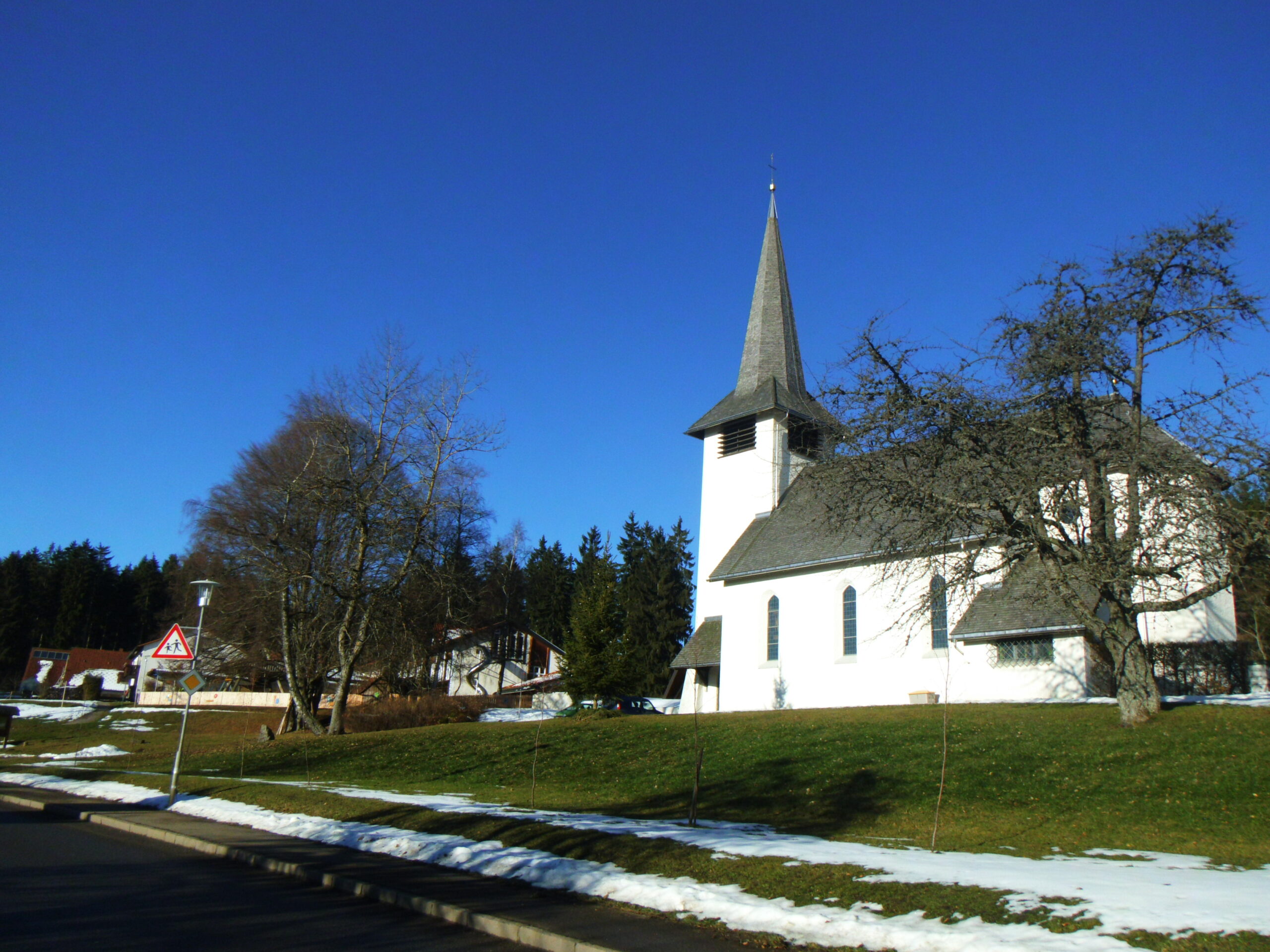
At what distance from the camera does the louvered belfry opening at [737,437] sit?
39.8 m

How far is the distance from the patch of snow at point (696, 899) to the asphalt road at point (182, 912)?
1530mm

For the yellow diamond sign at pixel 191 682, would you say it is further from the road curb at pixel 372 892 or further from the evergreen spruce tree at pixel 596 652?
the evergreen spruce tree at pixel 596 652

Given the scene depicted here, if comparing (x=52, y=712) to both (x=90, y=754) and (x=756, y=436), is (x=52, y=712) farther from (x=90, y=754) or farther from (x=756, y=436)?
(x=756, y=436)

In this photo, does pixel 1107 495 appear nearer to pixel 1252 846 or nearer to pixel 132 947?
pixel 1252 846

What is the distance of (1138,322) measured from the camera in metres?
17.2

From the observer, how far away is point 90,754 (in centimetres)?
3092

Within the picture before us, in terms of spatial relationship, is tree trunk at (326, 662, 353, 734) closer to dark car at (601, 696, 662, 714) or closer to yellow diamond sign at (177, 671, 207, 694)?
dark car at (601, 696, 662, 714)

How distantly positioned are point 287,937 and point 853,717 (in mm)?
18025

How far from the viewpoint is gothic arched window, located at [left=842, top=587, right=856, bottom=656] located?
100 feet

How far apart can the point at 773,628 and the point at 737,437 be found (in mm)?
10403

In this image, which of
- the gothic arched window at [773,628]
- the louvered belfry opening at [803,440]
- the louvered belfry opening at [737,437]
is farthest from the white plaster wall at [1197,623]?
the louvered belfry opening at [737,437]

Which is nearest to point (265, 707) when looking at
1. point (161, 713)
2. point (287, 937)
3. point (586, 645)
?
point (161, 713)

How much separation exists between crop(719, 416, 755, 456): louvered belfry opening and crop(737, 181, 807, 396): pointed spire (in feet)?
8.10

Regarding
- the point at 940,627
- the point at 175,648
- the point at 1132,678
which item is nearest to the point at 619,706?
the point at 940,627
